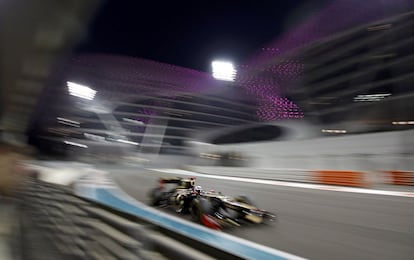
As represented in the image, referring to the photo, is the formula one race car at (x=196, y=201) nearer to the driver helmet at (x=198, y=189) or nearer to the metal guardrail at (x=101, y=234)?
the driver helmet at (x=198, y=189)

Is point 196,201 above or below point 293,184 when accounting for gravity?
below

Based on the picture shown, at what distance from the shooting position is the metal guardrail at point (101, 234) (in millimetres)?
1517

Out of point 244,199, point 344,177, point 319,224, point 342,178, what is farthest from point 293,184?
point 344,177

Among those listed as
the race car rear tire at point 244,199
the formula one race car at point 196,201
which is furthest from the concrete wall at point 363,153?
the formula one race car at point 196,201

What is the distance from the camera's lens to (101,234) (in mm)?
2262

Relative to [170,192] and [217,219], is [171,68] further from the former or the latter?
[217,219]

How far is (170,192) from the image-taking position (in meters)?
2.21

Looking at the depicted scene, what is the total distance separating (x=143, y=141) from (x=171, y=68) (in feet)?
1.86

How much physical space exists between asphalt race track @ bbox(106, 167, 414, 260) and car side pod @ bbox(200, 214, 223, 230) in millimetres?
104

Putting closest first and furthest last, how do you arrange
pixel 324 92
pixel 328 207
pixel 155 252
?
1. pixel 155 252
2. pixel 328 207
3. pixel 324 92

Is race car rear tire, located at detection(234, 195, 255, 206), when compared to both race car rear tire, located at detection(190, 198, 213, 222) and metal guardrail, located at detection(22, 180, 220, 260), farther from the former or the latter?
metal guardrail, located at detection(22, 180, 220, 260)

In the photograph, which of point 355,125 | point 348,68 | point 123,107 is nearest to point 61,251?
point 123,107

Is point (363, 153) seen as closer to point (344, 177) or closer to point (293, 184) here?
point (344, 177)

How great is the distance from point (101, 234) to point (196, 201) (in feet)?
2.00
